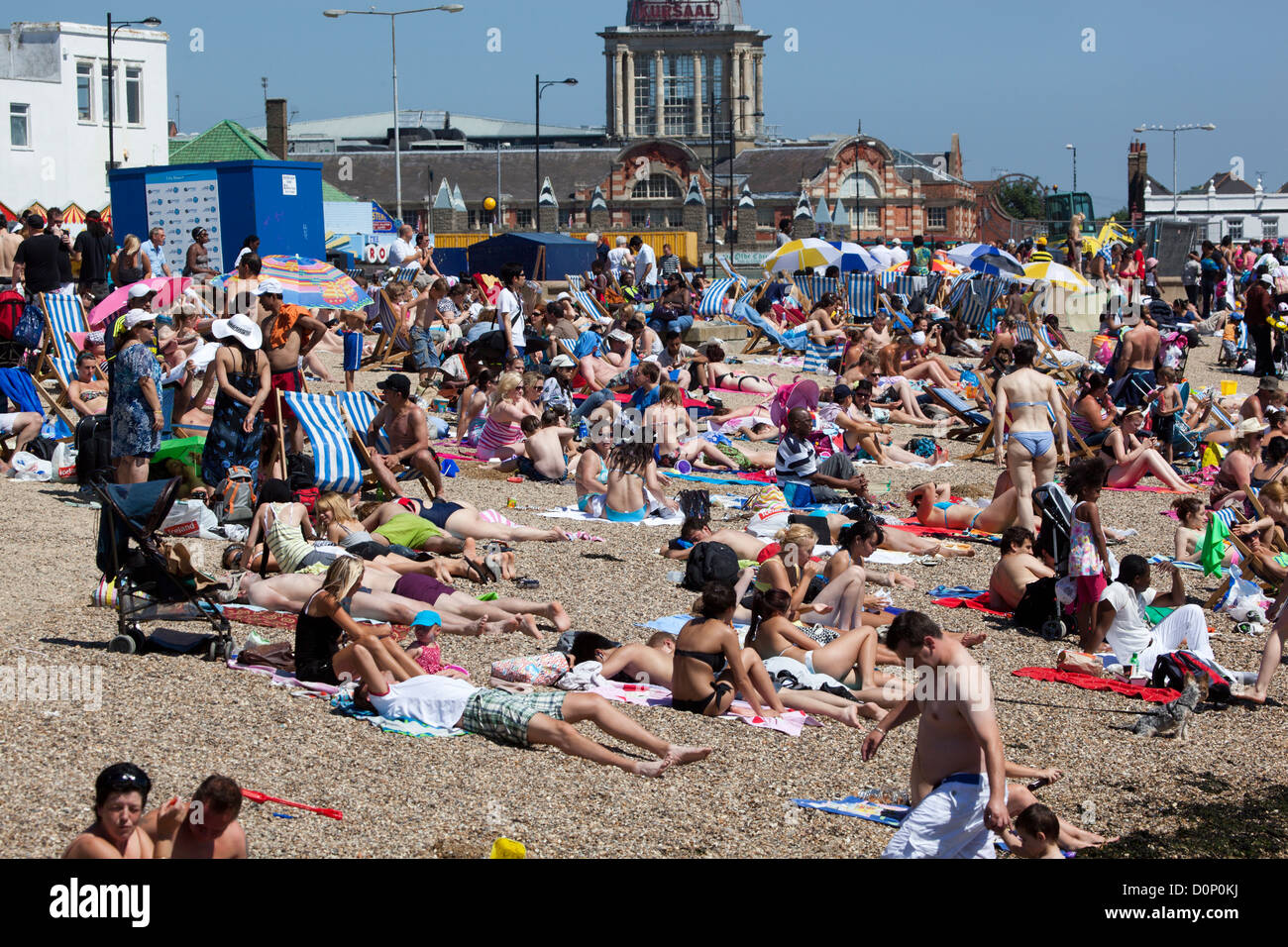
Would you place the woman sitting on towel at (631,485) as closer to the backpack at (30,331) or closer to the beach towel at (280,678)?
the beach towel at (280,678)

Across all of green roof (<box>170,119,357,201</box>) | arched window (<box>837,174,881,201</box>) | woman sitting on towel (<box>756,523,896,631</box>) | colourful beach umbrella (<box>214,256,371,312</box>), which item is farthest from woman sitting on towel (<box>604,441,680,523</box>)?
arched window (<box>837,174,881,201</box>)

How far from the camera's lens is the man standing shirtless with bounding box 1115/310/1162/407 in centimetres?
1331

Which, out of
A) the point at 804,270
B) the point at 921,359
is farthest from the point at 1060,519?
the point at 804,270

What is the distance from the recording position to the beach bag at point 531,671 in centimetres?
647

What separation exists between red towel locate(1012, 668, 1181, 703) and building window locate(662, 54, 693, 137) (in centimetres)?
9307

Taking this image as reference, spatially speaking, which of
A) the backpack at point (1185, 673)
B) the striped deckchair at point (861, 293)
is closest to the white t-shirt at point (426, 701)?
the backpack at point (1185, 673)

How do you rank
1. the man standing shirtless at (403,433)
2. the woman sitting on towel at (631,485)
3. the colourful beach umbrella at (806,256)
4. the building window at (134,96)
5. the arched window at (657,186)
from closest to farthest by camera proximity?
the man standing shirtless at (403,433)
the woman sitting on towel at (631,485)
the colourful beach umbrella at (806,256)
the building window at (134,96)
the arched window at (657,186)


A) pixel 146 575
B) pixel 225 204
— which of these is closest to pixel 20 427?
pixel 146 575

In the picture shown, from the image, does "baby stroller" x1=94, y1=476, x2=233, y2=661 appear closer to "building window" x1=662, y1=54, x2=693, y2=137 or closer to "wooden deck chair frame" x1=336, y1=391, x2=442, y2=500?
"wooden deck chair frame" x1=336, y1=391, x2=442, y2=500

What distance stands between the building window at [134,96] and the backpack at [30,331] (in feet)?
83.7

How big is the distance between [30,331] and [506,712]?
9142 millimetres

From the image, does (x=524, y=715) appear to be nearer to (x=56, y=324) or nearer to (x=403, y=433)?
(x=403, y=433)

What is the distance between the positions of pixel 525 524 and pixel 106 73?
30.8m

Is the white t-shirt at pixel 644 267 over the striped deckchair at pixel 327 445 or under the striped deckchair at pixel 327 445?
over
